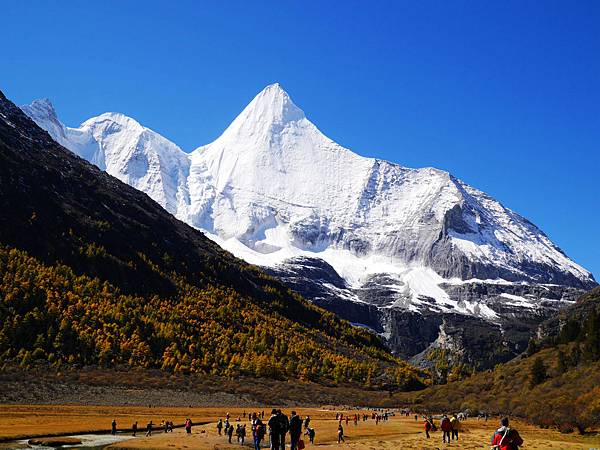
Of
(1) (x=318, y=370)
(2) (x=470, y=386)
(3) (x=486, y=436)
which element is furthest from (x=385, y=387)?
(3) (x=486, y=436)

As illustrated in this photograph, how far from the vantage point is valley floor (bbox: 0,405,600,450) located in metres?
56.1

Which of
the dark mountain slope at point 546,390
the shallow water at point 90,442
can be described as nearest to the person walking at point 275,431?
the shallow water at point 90,442

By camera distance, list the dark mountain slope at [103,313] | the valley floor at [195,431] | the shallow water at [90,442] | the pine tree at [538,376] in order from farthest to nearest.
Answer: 1. the dark mountain slope at [103,313]
2. the pine tree at [538,376]
3. the shallow water at [90,442]
4. the valley floor at [195,431]

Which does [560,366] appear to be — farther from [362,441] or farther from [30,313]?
[30,313]

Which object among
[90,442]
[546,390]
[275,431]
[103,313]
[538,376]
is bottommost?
[90,442]

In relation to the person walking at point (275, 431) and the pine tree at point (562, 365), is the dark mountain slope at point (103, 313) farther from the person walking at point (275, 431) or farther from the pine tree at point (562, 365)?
the person walking at point (275, 431)

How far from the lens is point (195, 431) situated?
3007 inches

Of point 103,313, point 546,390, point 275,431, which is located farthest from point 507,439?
point 103,313

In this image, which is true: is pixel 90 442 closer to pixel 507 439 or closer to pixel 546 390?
pixel 507 439

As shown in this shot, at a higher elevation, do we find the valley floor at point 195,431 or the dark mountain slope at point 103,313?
the dark mountain slope at point 103,313

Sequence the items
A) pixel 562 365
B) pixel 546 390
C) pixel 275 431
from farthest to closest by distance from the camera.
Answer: pixel 562 365
pixel 546 390
pixel 275 431

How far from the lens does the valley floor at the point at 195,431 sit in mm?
56062

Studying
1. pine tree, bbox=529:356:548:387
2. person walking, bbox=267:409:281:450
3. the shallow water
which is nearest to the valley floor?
the shallow water

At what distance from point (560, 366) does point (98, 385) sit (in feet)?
288
